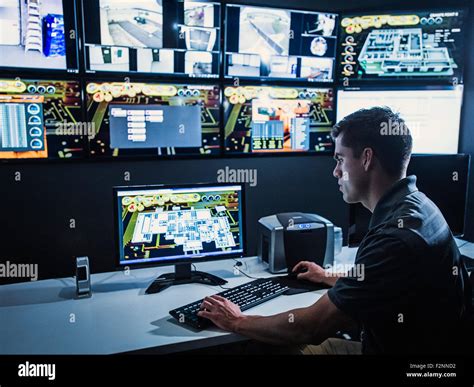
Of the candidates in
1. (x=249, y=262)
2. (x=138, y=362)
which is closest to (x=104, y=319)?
(x=138, y=362)

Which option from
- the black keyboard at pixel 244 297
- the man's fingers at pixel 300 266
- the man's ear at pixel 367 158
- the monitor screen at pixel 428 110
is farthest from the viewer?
the monitor screen at pixel 428 110

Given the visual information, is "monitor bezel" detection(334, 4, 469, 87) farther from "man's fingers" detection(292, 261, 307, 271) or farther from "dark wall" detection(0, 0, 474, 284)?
"man's fingers" detection(292, 261, 307, 271)

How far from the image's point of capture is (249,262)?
2383 mm

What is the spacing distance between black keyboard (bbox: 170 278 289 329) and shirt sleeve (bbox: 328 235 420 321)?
510mm

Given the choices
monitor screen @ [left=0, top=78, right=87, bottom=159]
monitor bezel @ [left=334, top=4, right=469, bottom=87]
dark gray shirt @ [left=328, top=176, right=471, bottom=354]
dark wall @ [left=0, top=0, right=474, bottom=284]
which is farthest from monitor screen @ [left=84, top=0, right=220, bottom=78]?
dark gray shirt @ [left=328, top=176, right=471, bottom=354]

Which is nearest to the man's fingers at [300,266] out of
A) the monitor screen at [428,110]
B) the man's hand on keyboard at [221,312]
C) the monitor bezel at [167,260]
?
the monitor bezel at [167,260]

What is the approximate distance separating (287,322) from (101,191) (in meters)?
1.63

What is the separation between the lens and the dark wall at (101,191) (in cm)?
260

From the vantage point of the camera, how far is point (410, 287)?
131 cm

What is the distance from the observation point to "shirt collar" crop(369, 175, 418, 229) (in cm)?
151

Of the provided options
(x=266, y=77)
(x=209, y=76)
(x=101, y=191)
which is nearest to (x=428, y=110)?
(x=266, y=77)

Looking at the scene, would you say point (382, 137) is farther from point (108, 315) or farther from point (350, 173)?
point (108, 315)

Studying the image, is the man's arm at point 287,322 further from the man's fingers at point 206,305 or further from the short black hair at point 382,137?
the short black hair at point 382,137

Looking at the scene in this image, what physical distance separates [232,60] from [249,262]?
1289 mm
